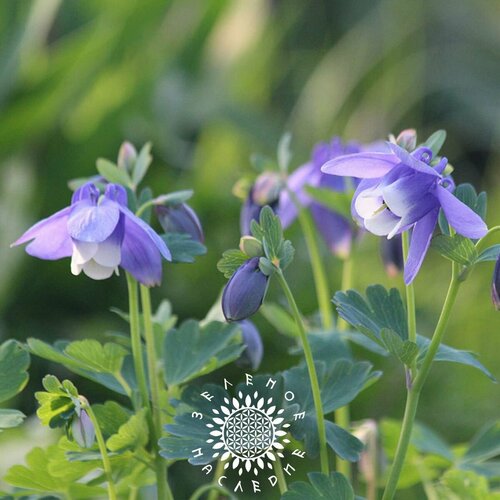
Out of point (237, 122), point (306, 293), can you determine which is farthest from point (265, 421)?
point (237, 122)

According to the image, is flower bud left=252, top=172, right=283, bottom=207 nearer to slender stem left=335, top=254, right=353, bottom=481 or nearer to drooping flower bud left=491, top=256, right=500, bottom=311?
slender stem left=335, top=254, right=353, bottom=481

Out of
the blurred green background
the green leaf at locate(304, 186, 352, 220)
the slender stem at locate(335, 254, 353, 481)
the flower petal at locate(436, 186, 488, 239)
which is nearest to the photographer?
the flower petal at locate(436, 186, 488, 239)

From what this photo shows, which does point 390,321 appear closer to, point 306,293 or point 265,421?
point 265,421

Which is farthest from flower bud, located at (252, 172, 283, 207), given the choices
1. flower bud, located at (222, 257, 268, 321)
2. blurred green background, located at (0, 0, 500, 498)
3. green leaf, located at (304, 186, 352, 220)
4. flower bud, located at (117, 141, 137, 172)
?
blurred green background, located at (0, 0, 500, 498)

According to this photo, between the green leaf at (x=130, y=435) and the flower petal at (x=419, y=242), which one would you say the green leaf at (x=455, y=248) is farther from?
the green leaf at (x=130, y=435)

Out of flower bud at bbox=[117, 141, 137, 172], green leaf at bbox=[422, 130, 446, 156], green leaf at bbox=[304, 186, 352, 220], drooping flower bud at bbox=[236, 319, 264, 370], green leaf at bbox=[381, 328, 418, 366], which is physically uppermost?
flower bud at bbox=[117, 141, 137, 172]

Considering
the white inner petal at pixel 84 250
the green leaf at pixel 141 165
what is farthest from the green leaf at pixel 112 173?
the white inner petal at pixel 84 250
